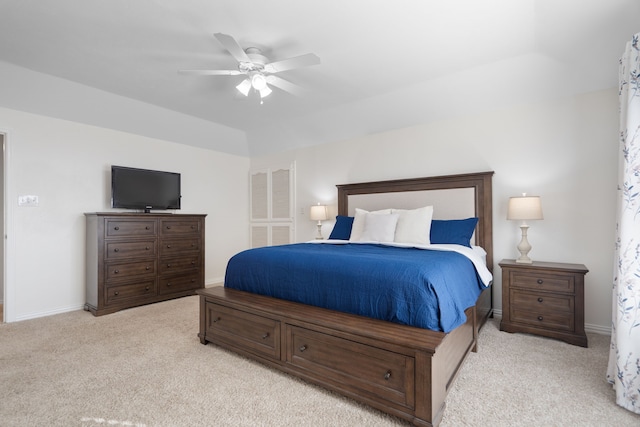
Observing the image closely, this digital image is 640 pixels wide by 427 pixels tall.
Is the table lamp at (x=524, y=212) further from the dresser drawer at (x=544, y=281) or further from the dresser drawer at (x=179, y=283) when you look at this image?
the dresser drawer at (x=179, y=283)

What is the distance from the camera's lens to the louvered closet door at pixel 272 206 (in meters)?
5.25

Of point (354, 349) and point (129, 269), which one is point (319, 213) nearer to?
point (129, 269)

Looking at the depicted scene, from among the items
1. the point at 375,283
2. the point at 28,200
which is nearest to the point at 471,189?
the point at 375,283

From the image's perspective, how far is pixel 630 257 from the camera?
173 cm

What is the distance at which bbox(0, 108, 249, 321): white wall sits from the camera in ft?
10.8

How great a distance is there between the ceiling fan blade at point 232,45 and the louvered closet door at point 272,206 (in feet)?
9.18

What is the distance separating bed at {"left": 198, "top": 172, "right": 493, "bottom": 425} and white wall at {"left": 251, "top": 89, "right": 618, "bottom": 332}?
40.0 inches

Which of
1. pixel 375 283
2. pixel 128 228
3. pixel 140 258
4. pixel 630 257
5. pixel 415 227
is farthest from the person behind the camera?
pixel 140 258

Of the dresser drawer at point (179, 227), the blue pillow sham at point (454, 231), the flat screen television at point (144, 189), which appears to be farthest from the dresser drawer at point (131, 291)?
the blue pillow sham at point (454, 231)

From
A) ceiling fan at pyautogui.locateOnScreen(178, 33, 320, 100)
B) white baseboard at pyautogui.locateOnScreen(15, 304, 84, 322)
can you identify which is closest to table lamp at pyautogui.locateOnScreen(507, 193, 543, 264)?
ceiling fan at pyautogui.locateOnScreen(178, 33, 320, 100)

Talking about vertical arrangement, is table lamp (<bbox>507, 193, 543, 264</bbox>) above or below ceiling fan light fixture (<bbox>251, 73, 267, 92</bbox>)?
below

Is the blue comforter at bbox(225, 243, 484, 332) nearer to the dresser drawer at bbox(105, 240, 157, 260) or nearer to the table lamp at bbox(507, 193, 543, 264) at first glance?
the table lamp at bbox(507, 193, 543, 264)

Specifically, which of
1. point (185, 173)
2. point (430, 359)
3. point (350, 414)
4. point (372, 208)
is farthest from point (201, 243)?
point (430, 359)

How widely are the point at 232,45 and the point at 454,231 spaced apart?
271cm
